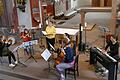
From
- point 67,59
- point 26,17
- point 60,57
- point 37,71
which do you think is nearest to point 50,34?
point 37,71

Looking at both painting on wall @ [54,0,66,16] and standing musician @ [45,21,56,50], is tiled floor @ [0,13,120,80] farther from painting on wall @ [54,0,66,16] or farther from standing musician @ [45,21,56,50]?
painting on wall @ [54,0,66,16]

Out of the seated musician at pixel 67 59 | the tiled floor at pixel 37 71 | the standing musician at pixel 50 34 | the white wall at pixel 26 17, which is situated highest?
the white wall at pixel 26 17

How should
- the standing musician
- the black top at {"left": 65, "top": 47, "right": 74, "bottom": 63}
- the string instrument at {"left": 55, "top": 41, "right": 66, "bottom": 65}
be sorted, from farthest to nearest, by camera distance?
the standing musician
the string instrument at {"left": 55, "top": 41, "right": 66, "bottom": 65}
the black top at {"left": 65, "top": 47, "right": 74, "bottom": 63}

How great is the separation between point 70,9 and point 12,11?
7.23m

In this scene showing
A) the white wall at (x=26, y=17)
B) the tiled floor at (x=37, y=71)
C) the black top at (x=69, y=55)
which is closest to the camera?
the black top at (x=69, y=55)

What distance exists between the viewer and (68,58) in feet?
21.4

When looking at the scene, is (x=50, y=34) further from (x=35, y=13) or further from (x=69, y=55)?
(x=35, y=13)

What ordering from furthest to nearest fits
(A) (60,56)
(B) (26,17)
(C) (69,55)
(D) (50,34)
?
(B) (26,17), (D) (50,34), (A) (60,56), (C) (69,55)

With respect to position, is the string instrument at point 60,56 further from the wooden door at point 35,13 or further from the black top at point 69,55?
the wooden door at point 35,13

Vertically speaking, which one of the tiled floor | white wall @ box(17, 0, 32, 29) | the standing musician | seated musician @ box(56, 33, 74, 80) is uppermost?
white wall @ box(17, 0, 32, 29)

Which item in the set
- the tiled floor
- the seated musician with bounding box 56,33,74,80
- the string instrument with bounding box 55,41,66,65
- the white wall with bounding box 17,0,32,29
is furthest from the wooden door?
the seated musician with bounding box 56,33,74,80

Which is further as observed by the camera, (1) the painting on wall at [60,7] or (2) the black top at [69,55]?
(1) the painting on wall at [60,7]

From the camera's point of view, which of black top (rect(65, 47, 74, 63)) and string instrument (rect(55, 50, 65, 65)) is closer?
black top (rect(65, 47, 74, 63))

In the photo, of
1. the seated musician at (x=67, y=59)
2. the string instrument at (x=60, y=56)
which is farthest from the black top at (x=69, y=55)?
the string instrument at (x=60, y=56)
